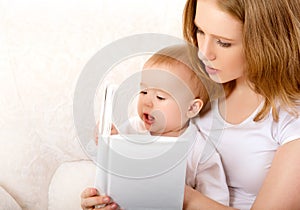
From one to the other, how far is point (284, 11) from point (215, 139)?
0.38 m

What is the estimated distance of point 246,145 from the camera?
1.41 metres

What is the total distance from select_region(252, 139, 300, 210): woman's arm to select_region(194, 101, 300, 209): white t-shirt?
56 millimetres

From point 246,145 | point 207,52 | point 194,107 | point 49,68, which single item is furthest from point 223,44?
point 49,68

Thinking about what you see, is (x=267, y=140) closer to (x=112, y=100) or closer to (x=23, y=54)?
(x=112, y=100)

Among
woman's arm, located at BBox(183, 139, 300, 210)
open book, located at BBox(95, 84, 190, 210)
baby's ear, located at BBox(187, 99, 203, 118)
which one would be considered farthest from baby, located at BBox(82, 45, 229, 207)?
woman's arm, located at BBox(183, 139, 300, 210)

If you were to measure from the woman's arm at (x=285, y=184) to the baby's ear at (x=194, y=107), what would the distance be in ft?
0.77

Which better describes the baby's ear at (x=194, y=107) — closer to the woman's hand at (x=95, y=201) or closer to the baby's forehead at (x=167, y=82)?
the baby's forehead at (x=167, y=82)

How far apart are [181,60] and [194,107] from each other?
143 mm

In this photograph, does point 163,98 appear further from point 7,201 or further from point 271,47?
point 7,201

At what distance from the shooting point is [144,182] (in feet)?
3.68

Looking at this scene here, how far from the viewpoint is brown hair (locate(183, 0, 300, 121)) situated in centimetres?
125

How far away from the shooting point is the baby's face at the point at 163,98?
1.22 m

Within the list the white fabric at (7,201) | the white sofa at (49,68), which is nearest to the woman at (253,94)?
the white sofa at (49,68)

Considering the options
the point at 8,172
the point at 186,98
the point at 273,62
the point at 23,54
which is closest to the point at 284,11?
the point at 273,62
